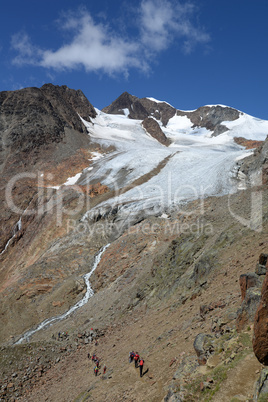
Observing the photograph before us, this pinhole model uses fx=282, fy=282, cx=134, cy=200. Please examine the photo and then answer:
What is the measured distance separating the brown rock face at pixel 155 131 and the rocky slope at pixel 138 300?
3447 inches

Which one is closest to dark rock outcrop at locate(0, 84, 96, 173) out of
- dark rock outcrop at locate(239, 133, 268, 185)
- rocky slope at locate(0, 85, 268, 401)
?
rocky slope at locate(0, 85, 268, 401)

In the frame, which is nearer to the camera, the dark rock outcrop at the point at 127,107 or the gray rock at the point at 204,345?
the gray rock at the point at 204,345

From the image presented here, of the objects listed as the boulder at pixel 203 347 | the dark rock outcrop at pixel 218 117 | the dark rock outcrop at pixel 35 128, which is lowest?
the boulder at pixel 203 347

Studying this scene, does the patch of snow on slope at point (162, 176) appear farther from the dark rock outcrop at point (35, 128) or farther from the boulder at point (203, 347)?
the boulder at point (203, 347)

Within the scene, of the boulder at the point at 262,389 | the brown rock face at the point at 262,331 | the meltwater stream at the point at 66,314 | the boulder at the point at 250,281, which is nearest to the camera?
the boulder at the point at 262,389

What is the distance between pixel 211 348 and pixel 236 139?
150 metres

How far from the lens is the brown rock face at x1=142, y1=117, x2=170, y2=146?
5349 inches

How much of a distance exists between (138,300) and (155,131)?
411ft

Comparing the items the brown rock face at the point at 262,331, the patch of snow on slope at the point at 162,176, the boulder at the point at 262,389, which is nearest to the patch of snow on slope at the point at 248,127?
the patch of snow on slope at the point at 162,176

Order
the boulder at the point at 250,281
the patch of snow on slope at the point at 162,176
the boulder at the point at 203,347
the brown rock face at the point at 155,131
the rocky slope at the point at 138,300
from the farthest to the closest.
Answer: the brown rock face at the point at 155,131 < the patch of snow on slope at the point at 162,176 < the boulder at the point at 250,281 < the rocky slope at the point at 138,300 < the boulder at the point at 203,347

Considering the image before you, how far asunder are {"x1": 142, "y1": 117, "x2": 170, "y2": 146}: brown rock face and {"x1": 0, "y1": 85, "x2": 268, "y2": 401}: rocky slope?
87.5 meters

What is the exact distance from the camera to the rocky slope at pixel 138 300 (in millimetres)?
8945

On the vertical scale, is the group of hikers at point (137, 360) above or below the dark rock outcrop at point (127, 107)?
below

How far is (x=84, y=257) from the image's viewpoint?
34469 millimetres
